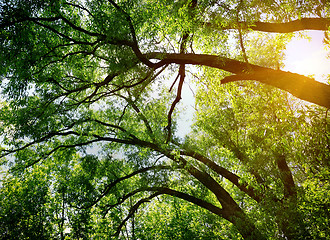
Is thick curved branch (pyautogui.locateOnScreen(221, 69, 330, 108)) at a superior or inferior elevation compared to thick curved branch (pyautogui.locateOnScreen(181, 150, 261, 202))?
inferior

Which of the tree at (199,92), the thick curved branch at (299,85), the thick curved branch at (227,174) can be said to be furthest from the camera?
the thick curved branch at (227,174)

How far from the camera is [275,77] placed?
4.80 meters

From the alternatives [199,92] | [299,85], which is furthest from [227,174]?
[299,85]

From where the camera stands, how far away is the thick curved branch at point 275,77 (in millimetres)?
4324

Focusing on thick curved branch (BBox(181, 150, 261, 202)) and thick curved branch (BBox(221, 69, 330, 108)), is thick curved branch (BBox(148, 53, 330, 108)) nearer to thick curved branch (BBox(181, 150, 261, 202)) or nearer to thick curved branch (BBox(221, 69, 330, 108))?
thick curved branch (BBox(221, 69, 330, 108))

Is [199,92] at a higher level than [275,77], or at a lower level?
higher

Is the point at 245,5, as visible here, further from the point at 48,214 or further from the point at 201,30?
the point at 48,214

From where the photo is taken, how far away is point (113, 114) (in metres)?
13.9

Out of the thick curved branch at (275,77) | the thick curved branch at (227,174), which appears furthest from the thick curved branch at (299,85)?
the thick curved branch at (227,174)

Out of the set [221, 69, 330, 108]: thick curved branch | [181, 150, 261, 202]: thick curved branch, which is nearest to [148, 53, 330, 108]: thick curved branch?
[221, 69, 330, 108]: thick curved branch

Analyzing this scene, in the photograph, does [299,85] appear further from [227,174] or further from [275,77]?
[227,174]

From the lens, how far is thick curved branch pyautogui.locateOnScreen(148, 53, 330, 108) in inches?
170

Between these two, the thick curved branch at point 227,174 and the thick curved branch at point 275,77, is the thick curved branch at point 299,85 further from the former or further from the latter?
the thick curved branch at point 227,174

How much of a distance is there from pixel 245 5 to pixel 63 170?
19449 mm
